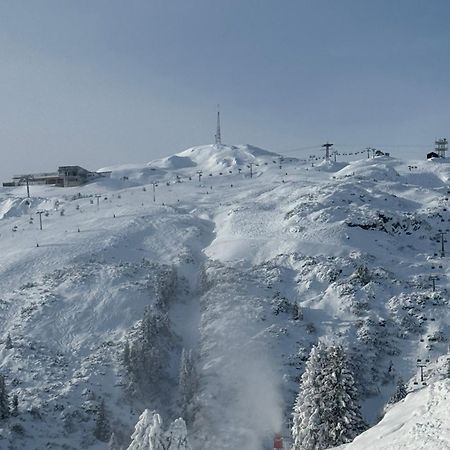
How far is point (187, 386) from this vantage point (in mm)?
56156

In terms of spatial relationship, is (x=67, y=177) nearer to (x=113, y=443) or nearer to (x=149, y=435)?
(x=113, y=443)

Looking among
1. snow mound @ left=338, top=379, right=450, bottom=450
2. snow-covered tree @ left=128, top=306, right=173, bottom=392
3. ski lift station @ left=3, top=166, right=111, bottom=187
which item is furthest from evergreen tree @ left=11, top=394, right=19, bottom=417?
ski lift station @ left=3, top=166, right=111, bottom=187

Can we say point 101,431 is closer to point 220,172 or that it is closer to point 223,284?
point 223,284

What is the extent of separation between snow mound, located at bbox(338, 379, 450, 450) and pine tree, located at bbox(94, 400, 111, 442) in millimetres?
32302

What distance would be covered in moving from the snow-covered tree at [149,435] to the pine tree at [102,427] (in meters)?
25.3

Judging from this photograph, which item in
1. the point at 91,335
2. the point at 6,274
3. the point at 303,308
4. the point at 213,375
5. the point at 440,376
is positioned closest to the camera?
the point at 440,376

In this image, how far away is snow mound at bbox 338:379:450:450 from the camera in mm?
18359

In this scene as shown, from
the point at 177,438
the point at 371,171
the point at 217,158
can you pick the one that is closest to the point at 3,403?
the point at 177,438

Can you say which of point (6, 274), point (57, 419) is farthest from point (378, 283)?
point (6, 274)

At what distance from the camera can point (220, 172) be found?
501ft

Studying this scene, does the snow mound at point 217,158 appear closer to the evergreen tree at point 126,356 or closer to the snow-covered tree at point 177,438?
the evergreen tree at point 126,356

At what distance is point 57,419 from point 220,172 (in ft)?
349

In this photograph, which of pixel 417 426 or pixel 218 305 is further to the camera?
pixel 218 305

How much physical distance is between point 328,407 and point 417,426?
15497 millimetres
